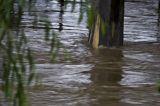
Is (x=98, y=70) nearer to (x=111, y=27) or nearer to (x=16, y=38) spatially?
(x=111, y=27)

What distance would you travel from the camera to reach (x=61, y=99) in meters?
6.05

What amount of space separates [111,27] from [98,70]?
2.16m

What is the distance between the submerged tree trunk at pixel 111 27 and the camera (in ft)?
31.3

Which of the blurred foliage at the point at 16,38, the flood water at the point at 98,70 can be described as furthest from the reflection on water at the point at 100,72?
the blurred foliage at the point at 16,38

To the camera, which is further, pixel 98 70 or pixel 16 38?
pixel 98 70

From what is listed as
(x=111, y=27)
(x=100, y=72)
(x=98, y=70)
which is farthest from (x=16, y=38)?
(x=111, y=27)

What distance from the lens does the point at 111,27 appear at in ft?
32.0

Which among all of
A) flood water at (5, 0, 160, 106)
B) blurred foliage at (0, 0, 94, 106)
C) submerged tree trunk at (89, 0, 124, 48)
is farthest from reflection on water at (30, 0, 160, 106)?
blurred foliage at (0, 0, 94, 106)

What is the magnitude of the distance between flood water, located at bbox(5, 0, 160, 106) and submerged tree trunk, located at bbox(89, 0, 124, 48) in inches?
7.7

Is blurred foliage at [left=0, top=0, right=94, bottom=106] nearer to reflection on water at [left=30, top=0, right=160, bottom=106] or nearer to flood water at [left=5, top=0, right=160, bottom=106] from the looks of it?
flood water at [left=5, top=0, right=160, bottom=106]

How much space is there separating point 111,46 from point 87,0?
297 inches

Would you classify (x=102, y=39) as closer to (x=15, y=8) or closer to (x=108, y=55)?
(x=108, y=55)

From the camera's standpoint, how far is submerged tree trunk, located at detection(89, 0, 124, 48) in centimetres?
954

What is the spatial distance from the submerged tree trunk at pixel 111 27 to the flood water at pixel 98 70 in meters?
0.20
